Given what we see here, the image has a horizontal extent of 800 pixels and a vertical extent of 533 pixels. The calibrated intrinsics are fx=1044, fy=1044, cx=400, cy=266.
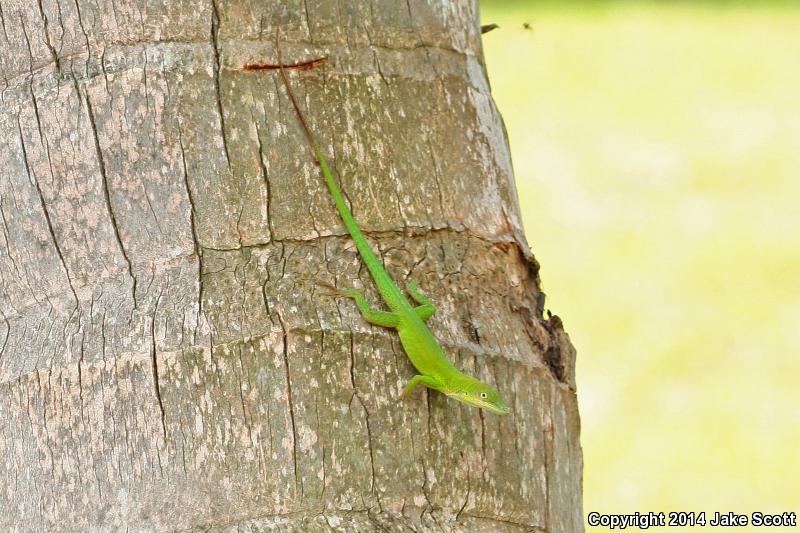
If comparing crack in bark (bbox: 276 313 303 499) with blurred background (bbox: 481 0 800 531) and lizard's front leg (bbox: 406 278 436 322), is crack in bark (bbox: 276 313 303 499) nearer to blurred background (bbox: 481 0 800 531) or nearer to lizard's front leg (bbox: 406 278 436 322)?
lizard's front leg (bbox: 406 278 436 322)

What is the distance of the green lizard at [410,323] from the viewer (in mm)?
2246

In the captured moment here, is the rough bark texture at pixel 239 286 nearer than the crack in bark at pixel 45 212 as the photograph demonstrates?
Yes

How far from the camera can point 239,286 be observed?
85.5 inches

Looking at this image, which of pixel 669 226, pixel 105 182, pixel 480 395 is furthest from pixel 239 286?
pixel 669 226

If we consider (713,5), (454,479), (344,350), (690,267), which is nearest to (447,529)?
(454,479)

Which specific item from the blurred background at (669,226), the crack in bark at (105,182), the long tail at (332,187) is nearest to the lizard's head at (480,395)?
the long tail at (332,187)

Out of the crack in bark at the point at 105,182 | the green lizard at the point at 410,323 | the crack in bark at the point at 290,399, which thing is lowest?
the crack in bark at the point at 290,399

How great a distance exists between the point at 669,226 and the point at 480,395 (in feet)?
23.4

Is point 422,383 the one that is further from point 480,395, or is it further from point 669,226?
point 669,226

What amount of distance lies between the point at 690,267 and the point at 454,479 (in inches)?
261

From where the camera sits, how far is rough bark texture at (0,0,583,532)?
2094mm

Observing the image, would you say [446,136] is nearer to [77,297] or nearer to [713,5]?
[77,297]

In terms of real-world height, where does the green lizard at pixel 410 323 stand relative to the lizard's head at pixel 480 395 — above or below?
above

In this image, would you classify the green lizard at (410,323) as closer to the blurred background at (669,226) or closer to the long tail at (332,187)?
the long tail at (332,187)
